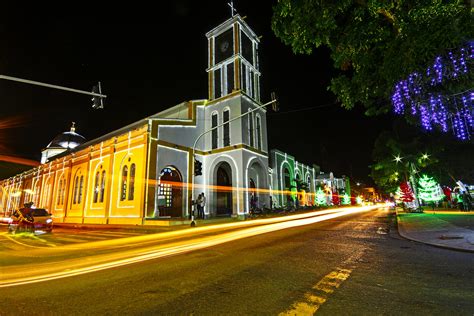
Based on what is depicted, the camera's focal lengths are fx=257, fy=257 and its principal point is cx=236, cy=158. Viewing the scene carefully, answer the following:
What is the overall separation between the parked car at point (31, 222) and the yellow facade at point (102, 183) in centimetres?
628

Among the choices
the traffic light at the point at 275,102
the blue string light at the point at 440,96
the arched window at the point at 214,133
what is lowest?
the blue string light at the point at 440,96

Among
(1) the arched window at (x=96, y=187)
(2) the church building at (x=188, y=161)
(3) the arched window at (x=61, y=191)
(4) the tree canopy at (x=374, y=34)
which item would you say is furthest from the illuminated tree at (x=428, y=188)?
(3) the arched window at (x=61, y=191)

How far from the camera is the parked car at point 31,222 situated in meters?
14.6

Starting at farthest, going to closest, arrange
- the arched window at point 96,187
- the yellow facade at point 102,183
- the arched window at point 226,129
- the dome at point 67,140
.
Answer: the dome at point 67,140 < the arched window at point 226,129 < the arched window at point 96,187 < the yellow facade at point 102,183

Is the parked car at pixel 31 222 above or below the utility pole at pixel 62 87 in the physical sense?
below

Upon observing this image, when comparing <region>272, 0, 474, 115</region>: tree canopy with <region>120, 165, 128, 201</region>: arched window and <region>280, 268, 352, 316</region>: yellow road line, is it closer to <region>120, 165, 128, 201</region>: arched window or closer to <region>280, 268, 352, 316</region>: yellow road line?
<region>280, 268, 352, 316</region>: yellow road line

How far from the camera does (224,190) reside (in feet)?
92.8

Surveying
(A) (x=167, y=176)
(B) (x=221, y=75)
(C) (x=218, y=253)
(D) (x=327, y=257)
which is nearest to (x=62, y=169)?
(A) (x=167, y=176)

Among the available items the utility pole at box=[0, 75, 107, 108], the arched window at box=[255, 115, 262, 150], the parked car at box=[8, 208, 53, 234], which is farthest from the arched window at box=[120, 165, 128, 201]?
the arched window at box=[255, 115, 262, 150]

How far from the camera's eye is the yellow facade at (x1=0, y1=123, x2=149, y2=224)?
22078 millimetres

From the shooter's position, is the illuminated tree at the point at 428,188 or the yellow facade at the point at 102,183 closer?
the yellow facade at the point at 102,183

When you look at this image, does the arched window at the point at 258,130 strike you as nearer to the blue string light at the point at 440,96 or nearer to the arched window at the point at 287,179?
the arched window at the point at 287,179

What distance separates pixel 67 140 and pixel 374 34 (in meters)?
58.0

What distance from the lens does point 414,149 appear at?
2575 centimetres
